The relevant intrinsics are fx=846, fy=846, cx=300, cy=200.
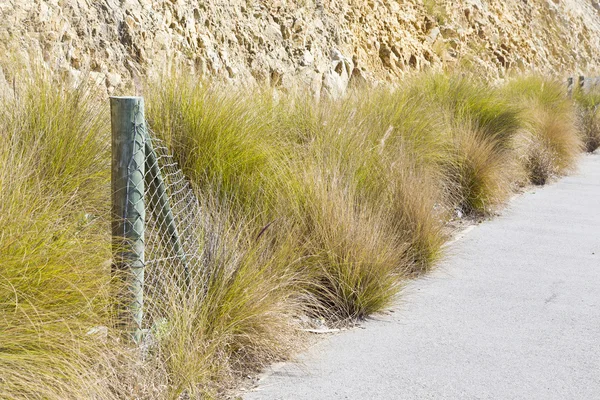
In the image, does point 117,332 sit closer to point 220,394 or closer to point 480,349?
point 220,394

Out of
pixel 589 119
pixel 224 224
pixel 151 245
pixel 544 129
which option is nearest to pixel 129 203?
pixel 151 245

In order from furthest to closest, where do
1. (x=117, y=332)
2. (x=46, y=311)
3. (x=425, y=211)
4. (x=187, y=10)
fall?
(x=187, y=10)
(x=425, y=211)
(x=117, y=332)
(x=46, y=311)

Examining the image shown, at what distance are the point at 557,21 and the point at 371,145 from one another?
743 inches

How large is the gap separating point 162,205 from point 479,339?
6.27 ft

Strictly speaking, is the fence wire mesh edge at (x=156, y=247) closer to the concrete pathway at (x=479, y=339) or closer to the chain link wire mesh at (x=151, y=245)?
the chain link wire mesh at (x=151, y=245)

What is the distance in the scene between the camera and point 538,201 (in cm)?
939

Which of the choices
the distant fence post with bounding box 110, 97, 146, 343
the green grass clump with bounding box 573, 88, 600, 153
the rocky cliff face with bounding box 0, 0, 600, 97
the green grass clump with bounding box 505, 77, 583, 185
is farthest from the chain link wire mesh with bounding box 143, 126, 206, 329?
the green grass clump with bounding box 573, 88, 600, 153

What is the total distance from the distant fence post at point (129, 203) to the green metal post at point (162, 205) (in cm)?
26

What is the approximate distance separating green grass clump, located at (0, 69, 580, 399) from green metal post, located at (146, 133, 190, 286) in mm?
175

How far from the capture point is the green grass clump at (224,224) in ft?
10.6

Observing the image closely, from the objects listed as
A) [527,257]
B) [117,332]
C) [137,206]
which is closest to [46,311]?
[117,332]

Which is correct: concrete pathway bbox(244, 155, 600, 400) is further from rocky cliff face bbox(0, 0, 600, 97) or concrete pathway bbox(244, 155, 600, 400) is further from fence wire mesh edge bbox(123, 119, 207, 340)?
A: rocky cliff face bbox(0, 0, 600, 97)

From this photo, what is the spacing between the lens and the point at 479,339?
4.70 metres

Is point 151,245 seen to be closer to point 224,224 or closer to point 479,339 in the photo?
point 224,224
